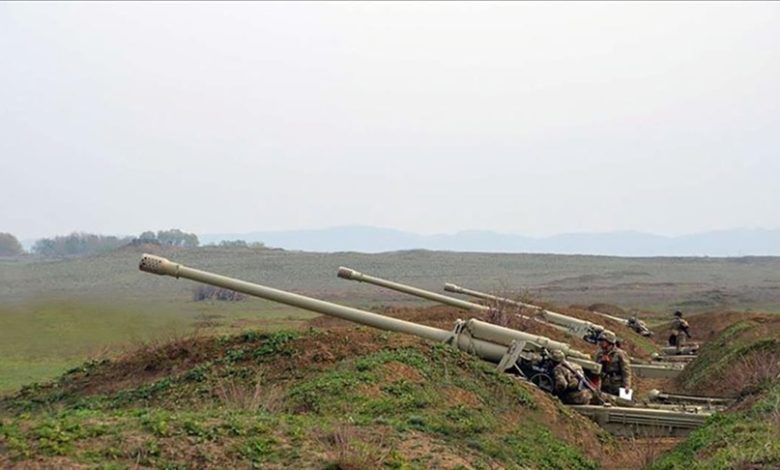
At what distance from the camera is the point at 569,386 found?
1591 cm

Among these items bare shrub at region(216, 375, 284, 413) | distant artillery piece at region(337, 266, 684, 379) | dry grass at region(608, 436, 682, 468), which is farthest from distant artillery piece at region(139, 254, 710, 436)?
distant artillery piece at region(337, 266, 684, 379)

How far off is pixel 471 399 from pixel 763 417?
426 centimetres

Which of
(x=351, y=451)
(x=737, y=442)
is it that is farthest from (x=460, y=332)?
(x=351, y=451)

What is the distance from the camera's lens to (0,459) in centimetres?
753

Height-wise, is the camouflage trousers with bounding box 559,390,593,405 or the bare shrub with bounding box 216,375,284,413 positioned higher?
the bare shrub with bounding box 216,375,284,413

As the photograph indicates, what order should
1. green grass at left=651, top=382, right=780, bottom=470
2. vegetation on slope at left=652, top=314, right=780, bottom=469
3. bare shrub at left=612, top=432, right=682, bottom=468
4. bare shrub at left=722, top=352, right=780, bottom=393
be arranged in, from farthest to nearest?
bare shrub at left=722, top=352, right=780, bottom=393, bare shrub at left=612, top=432, right=682, bottom=468, vegetation on slope at left=652, top=314, right=780, bottom=469, green grass at left=651, top=382, right=780, bottom=470

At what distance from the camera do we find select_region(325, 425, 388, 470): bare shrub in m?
8.28

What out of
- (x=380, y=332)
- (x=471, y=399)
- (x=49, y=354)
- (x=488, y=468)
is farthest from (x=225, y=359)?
(x=49, y=354)

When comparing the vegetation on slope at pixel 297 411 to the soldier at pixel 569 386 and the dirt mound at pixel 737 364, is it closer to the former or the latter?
the soldier at pixel 569 386

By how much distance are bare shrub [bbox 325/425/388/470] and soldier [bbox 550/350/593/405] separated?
712 cm

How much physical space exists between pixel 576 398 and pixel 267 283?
51633 millimetres

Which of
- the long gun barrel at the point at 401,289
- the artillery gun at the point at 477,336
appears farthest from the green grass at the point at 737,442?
the long gun barrel at the point at 401,289

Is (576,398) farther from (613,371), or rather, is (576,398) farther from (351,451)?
(351,451)

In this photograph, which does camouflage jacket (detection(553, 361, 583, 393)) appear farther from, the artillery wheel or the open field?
the open field
